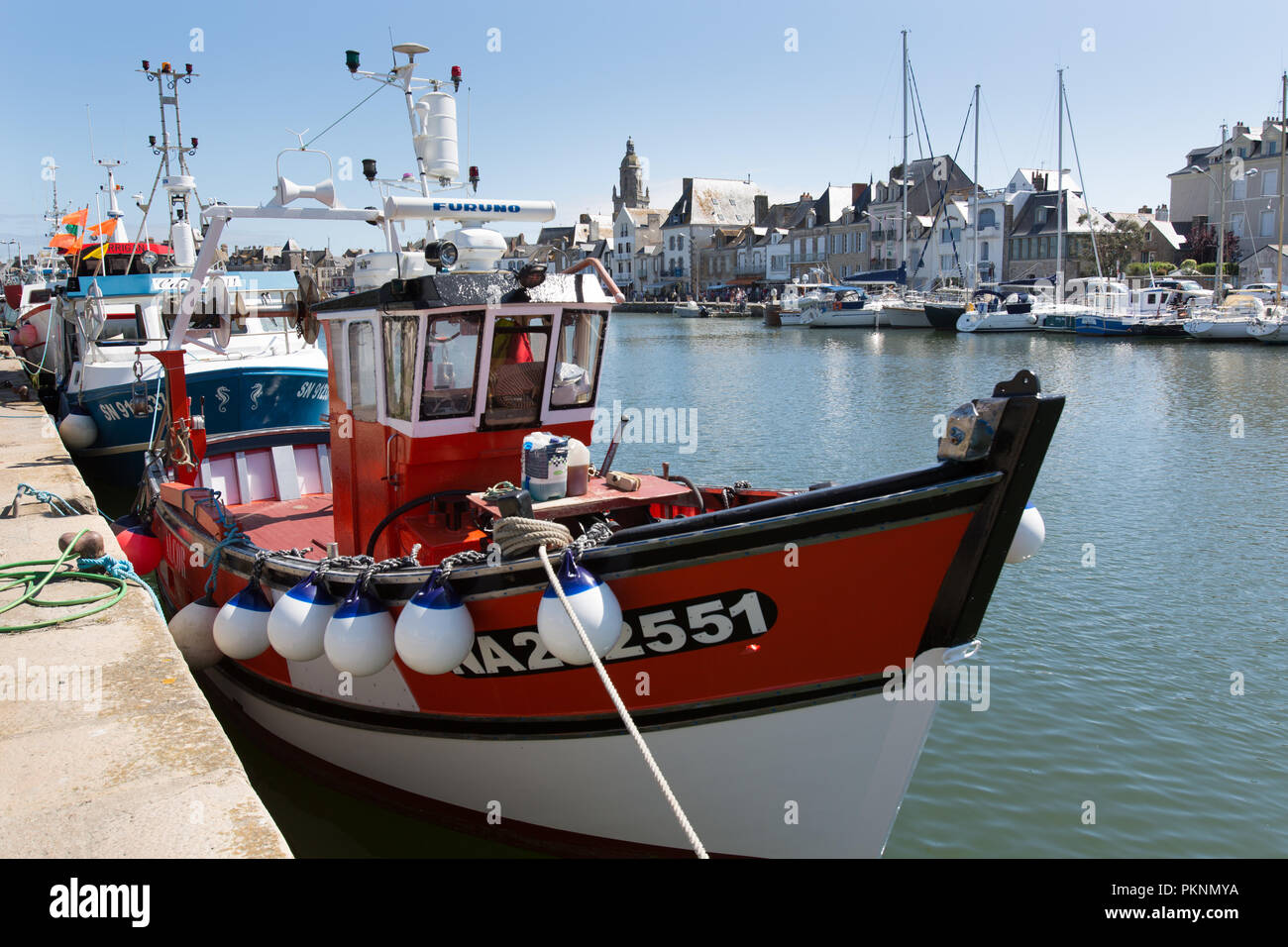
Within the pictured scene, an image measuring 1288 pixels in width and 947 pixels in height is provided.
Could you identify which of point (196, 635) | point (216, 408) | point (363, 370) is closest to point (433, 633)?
point (363, 370)

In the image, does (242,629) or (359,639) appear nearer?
(359,639)

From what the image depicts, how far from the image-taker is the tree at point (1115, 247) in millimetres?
67562

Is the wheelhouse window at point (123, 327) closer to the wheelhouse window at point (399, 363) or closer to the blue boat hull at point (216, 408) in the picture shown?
the blue boat hull at point (216, 408)

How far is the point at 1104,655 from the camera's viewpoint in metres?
9.93

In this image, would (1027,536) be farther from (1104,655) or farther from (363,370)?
(1104,655)

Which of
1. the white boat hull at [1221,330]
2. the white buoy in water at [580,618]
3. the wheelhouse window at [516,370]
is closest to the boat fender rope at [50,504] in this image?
the wheelhouse window at [516,370]

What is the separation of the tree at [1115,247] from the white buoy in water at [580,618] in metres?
72.1

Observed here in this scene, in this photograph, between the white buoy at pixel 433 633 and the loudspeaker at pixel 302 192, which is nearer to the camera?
the white buoy at pixel 433 633

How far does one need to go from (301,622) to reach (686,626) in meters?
2.38

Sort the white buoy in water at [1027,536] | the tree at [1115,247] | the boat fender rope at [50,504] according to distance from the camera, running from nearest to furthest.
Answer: the white buoy in water at [1027,536]
the boat fender rope at [50,504]
the tree at [1115,247]

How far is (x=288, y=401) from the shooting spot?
17.1 metres

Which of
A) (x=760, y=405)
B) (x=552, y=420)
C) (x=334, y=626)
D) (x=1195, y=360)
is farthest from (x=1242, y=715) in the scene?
(x=1195, y=360)

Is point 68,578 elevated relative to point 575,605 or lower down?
lower down

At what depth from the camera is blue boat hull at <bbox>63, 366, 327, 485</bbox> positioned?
16.4 meters
